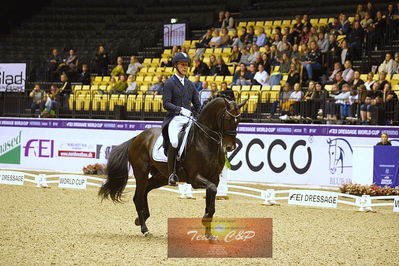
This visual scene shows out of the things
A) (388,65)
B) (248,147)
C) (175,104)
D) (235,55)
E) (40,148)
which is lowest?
(40,148)

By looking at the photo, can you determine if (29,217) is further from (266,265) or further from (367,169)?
(367,169)

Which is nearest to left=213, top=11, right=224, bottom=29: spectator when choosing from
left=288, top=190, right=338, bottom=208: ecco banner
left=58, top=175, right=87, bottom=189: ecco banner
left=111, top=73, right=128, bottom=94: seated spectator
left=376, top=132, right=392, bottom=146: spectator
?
left=111, top=73, right=128, bottom=94: seated spectator

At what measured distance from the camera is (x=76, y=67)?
28094 mm

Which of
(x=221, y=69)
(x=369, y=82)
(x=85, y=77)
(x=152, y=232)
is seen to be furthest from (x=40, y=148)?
(x=152, y=232)

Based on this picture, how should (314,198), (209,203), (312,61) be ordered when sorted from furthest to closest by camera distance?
(312,61) < (314,198) < (209,203)

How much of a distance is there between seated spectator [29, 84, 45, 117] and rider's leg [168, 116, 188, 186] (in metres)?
14.8

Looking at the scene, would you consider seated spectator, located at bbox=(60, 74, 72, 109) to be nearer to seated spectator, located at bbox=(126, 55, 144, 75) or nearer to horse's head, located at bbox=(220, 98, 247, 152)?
seated spectator, located at bbox=(126, 55, 144, 75)

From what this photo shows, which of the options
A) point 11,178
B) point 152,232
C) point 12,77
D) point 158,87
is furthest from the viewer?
point 12,77

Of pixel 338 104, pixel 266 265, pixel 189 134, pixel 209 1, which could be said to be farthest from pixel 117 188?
pixel 209 1

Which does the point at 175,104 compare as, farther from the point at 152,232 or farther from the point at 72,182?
the point at 72,182

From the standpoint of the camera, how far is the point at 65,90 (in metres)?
24.3

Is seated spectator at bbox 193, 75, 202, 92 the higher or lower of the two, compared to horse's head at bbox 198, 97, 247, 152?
higher

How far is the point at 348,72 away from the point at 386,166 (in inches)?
173

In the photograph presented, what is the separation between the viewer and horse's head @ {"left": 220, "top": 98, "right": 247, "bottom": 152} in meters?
10.1
